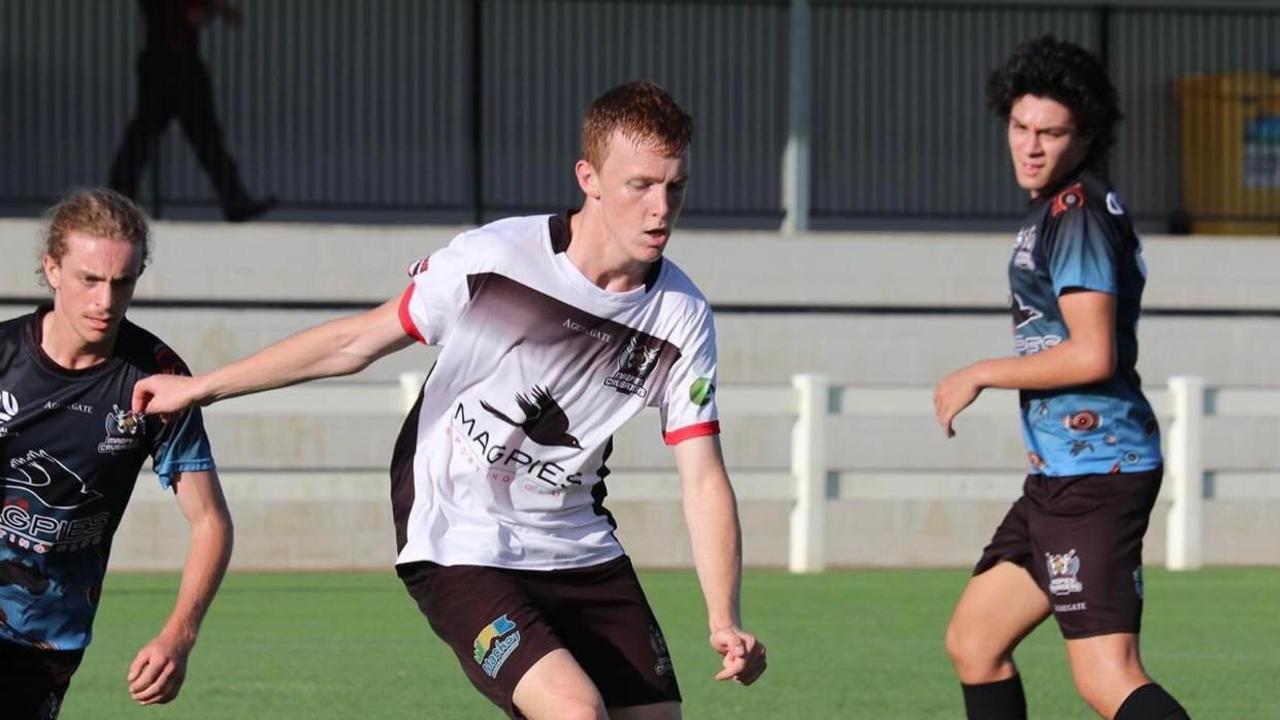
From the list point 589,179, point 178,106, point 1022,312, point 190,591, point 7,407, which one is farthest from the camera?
point 178,106

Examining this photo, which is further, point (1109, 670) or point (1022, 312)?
point (1022, 312)

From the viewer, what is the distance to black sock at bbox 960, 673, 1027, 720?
598 centimetres

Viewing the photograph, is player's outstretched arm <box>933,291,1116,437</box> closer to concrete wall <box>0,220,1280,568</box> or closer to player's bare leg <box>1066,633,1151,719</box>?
player's bare leg <box>1066,633,1151,719</box>

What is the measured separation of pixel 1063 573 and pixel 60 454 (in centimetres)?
239

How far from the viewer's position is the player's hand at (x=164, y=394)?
4906 mm

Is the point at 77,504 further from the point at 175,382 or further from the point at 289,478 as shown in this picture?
the point at 289,478

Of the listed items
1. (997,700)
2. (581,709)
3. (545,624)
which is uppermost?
(545,624)

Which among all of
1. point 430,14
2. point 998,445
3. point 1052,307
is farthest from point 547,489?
point 430,14

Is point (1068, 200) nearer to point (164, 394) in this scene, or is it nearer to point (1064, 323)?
point (1064, 323)

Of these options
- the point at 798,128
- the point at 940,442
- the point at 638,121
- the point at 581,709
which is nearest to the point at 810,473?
the point at 940,442

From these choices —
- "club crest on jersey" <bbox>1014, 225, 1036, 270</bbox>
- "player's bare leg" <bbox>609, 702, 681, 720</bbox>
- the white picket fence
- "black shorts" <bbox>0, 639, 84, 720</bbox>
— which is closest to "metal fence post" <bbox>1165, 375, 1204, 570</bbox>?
the white picket fence

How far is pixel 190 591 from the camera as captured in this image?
5.12 metres

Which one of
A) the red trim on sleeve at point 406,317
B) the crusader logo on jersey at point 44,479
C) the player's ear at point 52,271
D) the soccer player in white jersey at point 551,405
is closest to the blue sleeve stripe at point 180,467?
the crusader logo on jersey at point 44,479

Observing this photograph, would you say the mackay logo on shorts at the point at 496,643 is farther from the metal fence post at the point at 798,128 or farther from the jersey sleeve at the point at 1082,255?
the metal fence post at the point at 798,128
